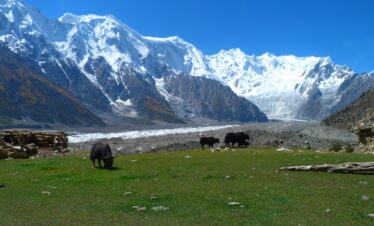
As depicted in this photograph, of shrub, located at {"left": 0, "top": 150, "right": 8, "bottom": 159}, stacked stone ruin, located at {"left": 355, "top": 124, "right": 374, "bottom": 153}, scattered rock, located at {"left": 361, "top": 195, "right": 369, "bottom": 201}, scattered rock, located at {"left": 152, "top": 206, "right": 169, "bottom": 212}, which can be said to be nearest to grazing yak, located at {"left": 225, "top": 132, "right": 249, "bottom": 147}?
stacked stone ruin, located at {"left": 355, "top": 124, "right": 374, "bottom": 153}

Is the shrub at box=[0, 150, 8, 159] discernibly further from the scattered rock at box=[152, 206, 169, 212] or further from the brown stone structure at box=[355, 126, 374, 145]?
the scattered rock at box=[152, 206, 169, 212]

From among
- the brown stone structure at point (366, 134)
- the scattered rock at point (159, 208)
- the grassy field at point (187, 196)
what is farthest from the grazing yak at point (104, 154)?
the brown stone structure at point (366, 134)

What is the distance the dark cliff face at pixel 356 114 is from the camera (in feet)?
321

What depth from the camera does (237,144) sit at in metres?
63.8

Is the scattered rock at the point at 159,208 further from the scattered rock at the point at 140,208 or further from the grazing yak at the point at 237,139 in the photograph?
the grazing yak at the point at 237,139

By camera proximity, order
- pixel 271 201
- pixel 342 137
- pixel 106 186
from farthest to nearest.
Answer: pixel 342 137
pixel 106 186
pixel 271 201

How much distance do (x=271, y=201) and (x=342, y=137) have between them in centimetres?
6872

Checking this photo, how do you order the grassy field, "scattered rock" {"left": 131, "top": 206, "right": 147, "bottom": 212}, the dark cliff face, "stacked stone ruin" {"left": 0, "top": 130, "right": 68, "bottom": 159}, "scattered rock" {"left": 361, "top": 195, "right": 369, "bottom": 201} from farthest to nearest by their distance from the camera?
the dark cliff face
"stacked stone ruin" {"left": 0, "top": 130, "right": 68, "bottom": 159}
"scattered rock" {"left": 361, "top": 195, "right": 369, "bottom": 201}
"scattered rock" {"left": 131, "top": 206, "right": 147, "bottom": 212}
the grassy field

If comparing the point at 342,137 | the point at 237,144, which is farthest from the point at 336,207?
the point at 342,137

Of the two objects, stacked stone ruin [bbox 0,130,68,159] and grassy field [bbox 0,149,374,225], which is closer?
grassy field [bbox 0,149,374,225]

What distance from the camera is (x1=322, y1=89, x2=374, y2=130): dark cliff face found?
97.7 m

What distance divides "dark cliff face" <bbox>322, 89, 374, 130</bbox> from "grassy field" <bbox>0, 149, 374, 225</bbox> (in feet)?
220

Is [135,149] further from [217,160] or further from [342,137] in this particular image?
[342,137]

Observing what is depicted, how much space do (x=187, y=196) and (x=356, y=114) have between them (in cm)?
9028
